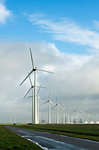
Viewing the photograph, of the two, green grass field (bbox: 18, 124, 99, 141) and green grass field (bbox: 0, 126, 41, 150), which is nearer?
green grass field (bbox: 0, 126, 41, 150)

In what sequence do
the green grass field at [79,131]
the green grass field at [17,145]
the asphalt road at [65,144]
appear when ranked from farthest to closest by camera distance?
the green grass field at [79,131] < the asphalt road at [65,144] < the green grass field at [17,145]

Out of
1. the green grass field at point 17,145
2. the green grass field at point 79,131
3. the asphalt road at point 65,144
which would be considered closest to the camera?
the green grass field at point 17,145

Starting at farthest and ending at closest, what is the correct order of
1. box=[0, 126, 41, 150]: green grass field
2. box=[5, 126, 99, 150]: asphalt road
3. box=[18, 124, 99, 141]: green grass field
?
box=[18, 124, 99, 141]: green grass field → box=[5, 126, 99, 150]: asphalt road → box=[0, 126, 41, 150]: green grass field

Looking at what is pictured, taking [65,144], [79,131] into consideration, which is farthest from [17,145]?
[79,131]

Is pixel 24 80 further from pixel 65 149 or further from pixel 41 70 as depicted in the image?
pixel 65 149

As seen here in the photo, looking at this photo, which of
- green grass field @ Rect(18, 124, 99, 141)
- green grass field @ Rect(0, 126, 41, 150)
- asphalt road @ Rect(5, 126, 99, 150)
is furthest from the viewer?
green grass field @ Rect(18, 124, 99, 141)

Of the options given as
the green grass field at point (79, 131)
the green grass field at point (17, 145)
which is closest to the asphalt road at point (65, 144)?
the green grass field at point (17, 145)

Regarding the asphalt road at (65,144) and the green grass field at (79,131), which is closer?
the asphalt road at (65,144)

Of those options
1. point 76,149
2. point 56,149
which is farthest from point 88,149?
point 56,149

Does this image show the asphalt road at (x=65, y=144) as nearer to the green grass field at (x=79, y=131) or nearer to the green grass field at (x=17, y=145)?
the green grass field at (x=17, y=145)

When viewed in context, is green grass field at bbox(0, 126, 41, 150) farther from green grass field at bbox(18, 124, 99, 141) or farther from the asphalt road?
green grass field at bbox(18, 124, 99, 141)

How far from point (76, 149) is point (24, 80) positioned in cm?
9015

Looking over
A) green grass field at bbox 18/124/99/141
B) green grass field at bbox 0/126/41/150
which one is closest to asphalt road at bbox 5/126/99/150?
green grass field at bbox 0/126/41/150

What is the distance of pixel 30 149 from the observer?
883 inches
